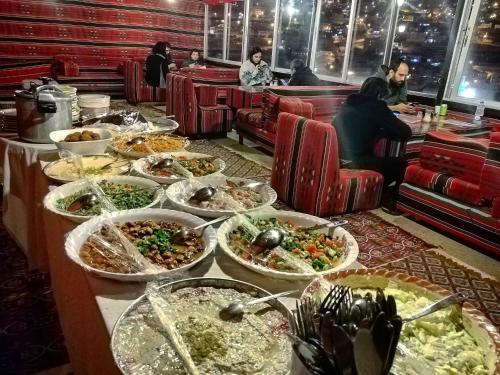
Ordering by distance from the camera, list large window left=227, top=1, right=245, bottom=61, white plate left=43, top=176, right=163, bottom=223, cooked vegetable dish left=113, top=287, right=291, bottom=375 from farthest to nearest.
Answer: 1. large window left=227, top=1, right=245, bottom=61
2. white plate left=43, top=176, right=163, bottom=223
3. cooked vegetable dish left=113, top=287, right=291, bottom=375

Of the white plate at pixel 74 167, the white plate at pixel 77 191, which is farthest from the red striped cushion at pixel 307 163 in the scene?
the white plate at pixel 77 191

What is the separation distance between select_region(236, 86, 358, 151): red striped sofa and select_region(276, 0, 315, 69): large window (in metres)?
2.55

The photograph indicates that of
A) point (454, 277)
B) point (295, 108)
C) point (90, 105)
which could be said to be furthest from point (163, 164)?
point (295, 108)

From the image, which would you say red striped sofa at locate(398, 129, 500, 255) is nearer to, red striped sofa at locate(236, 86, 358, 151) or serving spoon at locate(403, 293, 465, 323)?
red striped sofa at locate(236, 86, 358, 151)

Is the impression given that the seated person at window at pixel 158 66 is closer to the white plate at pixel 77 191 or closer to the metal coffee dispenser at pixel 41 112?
the metal coffee dispenser at pixel 41 112

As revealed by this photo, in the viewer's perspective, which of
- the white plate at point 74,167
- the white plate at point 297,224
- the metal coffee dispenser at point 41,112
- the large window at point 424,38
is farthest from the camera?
the large window at point 424,38

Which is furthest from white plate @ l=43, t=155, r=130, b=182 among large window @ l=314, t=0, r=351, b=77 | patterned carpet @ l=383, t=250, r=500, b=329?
large window @ l=314, t=0, r=351, b=77

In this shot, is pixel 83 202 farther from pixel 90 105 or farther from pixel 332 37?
pixel 332 37

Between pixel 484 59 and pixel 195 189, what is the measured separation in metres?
5.52

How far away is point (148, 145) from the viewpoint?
2262 mm

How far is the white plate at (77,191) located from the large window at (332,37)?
6.42 meters

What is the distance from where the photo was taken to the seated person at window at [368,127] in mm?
3668

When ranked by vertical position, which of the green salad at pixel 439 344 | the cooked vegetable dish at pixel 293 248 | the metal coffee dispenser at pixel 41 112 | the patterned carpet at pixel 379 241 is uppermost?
the metal coffee dispenser at pixel 41 112

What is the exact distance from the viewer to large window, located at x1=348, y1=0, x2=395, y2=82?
6594 mm
